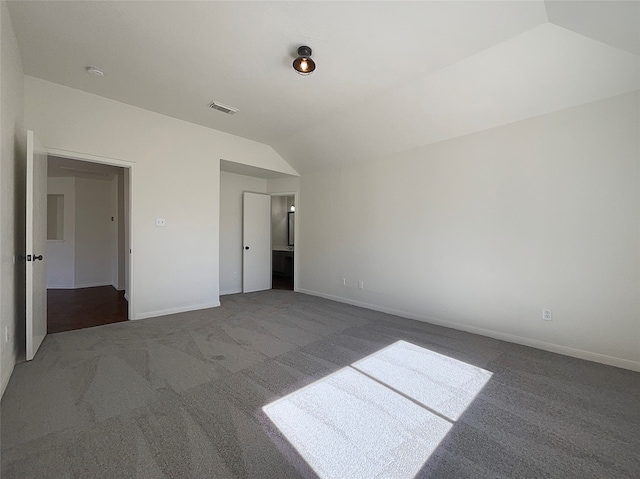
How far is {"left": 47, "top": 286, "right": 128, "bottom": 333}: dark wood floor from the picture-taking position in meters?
3.81

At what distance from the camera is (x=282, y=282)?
712cm

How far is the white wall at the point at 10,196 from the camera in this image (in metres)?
2.13

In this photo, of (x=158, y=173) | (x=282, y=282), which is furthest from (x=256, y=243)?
(x=158, y=173)

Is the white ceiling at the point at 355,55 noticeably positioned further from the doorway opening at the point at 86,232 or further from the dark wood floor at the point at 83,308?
the doorway opening at the point at 86,232

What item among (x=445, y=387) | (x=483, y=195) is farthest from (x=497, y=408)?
(x=483, y=195)

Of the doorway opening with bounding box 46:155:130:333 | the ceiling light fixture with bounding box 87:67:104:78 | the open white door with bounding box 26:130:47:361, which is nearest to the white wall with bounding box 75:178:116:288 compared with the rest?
the doorway opening with bounding box 46:155:130:333

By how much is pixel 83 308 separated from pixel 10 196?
2869 mm

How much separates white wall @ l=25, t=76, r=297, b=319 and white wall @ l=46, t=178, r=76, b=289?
3830mm

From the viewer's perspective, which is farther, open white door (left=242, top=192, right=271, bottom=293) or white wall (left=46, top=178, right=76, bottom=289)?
white wall (left=46, top=178, right=76, bottom=289)

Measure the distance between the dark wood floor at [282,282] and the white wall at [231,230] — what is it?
1011 millimetres

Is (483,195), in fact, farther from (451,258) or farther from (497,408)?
(497,408)

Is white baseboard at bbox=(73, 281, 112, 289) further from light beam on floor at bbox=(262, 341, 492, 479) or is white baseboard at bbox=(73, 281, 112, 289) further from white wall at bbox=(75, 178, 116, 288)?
light beam on floor at bbox=(262, 341, 492, 479)

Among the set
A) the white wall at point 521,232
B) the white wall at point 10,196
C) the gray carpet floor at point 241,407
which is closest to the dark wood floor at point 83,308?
the gray carpet floor at point 241,407

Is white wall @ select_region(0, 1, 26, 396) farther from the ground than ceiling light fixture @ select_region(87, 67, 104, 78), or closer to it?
closer to it
